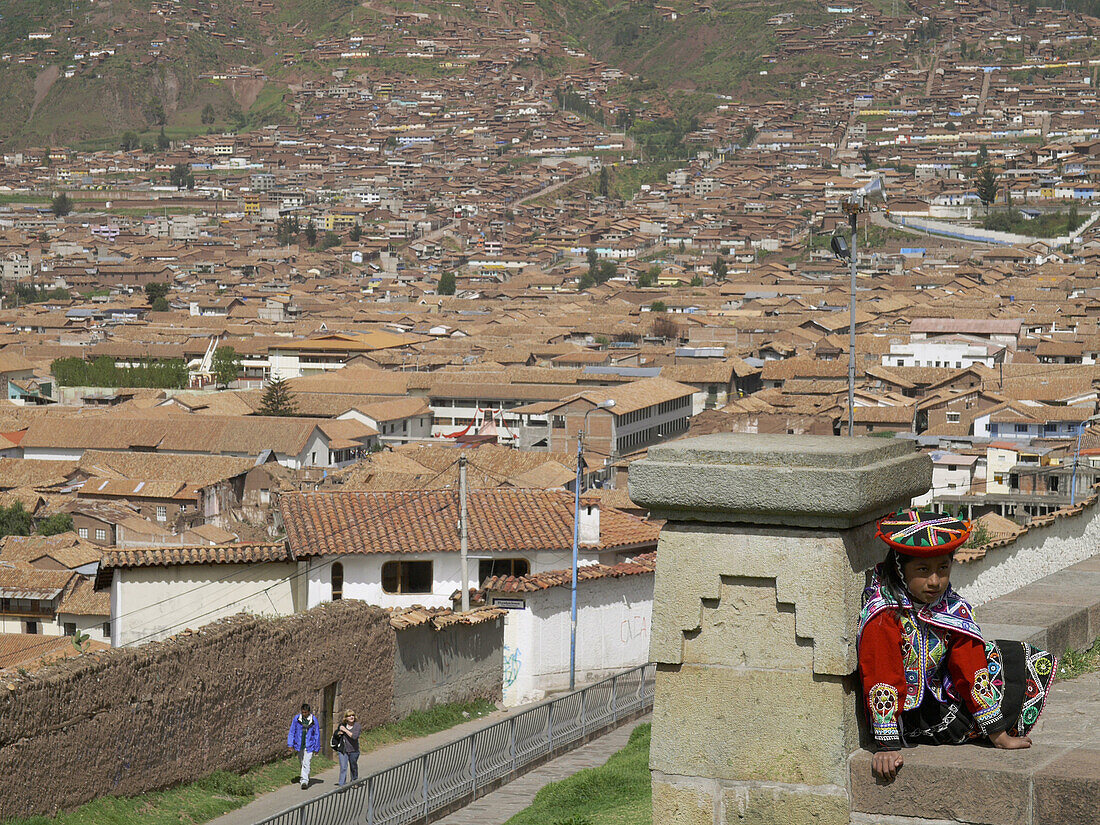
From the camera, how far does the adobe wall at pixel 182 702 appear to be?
9.56 meters

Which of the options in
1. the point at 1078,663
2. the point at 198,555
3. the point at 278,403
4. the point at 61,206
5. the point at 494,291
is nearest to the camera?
the point at 1078,663

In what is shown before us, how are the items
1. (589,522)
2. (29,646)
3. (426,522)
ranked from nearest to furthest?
(426,522), (589,522), (29,646)

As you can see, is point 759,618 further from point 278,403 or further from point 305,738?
point 278,403

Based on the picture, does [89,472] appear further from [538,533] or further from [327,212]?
[327,212]

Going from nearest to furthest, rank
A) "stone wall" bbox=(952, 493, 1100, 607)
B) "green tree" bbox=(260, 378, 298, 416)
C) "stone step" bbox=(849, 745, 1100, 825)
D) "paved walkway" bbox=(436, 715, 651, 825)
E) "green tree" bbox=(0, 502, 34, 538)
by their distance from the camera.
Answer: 1. "stone step" bbox=(849, 745, 1100, 825)
2. "paved walkway" bbox=(436, 715, 651, 825)
3. "stone wall" bbox=(952, 493, 1100, 607)
4. "green tree" bbox=(0, 502, 34, 538)
5. "green tree" bbox=(260, 378, 298, 416)

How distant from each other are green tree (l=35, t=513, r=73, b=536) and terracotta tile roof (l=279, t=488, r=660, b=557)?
1806 centimetres

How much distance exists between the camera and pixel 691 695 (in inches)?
126

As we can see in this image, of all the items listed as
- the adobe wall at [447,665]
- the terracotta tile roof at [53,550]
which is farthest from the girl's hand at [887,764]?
the terracotta tile roof at [53,550]

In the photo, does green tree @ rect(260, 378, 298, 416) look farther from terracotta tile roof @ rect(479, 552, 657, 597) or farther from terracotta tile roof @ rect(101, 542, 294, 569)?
terracotta tile roof @ rect(101, 542, 294, 569)

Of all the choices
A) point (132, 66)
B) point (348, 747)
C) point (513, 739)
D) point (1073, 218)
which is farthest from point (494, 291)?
point (132, 66)

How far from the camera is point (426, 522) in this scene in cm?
1661

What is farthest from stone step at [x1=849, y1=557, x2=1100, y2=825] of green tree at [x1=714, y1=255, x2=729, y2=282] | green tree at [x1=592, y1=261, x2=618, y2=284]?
green tree at [x1=592, y1=261, x2=618, y2=284]

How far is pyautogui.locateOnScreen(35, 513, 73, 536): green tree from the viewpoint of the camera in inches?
1305

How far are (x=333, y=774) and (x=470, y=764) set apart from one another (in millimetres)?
1575
